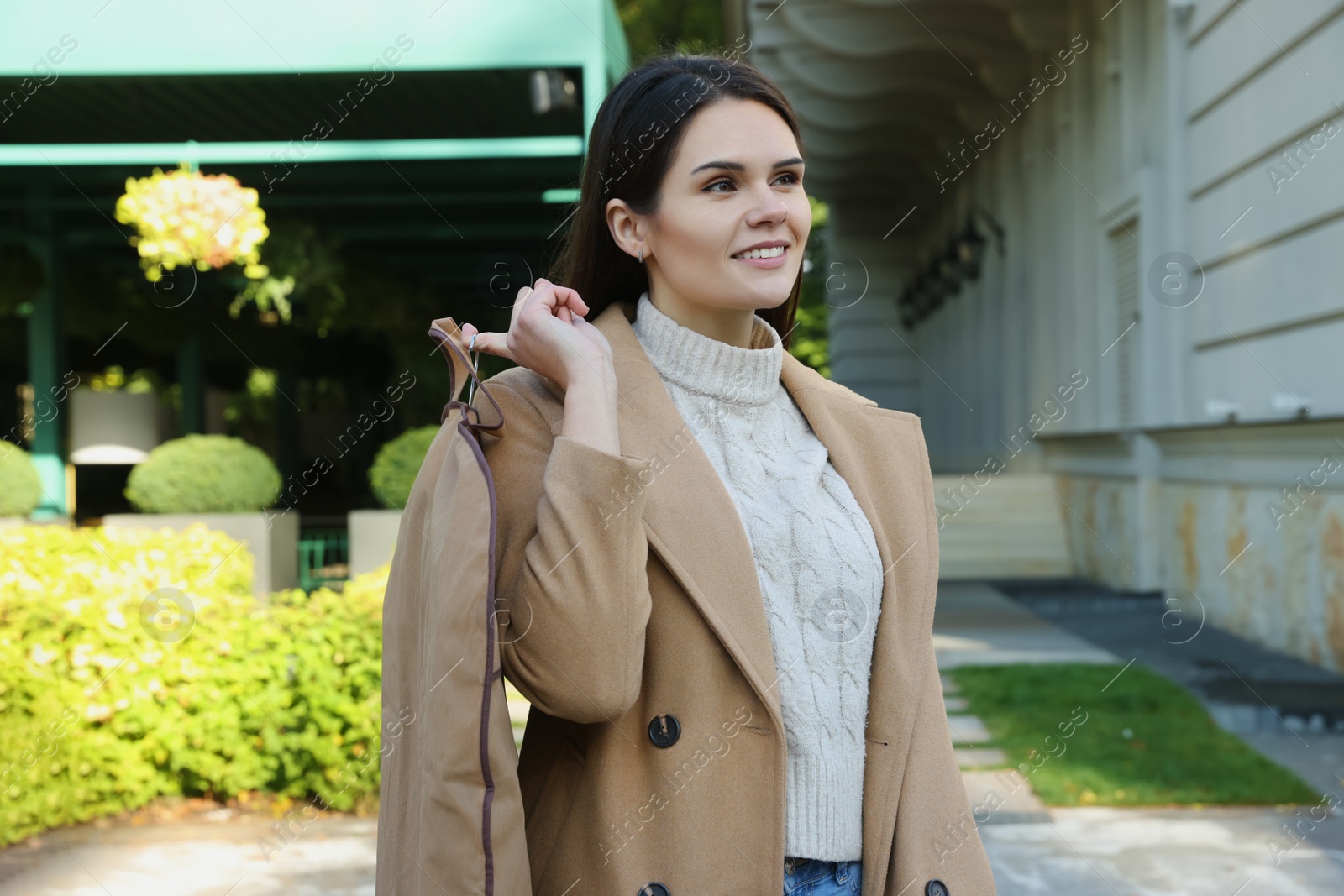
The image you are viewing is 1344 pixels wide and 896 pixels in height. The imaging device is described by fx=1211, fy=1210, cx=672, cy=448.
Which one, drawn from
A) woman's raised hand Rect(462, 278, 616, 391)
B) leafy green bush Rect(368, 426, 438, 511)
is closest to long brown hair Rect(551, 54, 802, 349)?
woman's raised hand Rect(462, 278, 616, 391)

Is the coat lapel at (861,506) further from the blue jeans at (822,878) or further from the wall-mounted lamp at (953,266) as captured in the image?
the wall-mounted lamp at (953,266)

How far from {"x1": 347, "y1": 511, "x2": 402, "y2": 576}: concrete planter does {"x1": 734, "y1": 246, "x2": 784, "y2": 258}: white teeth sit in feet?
23.2

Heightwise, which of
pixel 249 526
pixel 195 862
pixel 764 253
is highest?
pixel 249 526

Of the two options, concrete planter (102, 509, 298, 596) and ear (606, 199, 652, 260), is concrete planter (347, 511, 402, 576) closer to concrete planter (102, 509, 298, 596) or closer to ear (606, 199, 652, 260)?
concrete planter (102, 509, 298, 596)

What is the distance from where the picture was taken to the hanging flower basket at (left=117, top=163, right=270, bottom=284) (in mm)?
7047

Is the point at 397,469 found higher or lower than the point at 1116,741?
higher

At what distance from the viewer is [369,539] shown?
872 centimetres

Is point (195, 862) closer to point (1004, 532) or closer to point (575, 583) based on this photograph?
point (575, 583)

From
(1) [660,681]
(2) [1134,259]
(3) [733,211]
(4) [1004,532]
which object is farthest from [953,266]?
(1) [660,681]

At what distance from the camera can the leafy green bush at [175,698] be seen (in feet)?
15.6

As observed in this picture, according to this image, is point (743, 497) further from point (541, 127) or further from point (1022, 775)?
point (541, 127)

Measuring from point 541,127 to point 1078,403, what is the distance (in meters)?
5.89

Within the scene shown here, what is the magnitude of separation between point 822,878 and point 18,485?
9.16 metres

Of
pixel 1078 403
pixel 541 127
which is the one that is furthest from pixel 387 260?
pixel 1078 403
